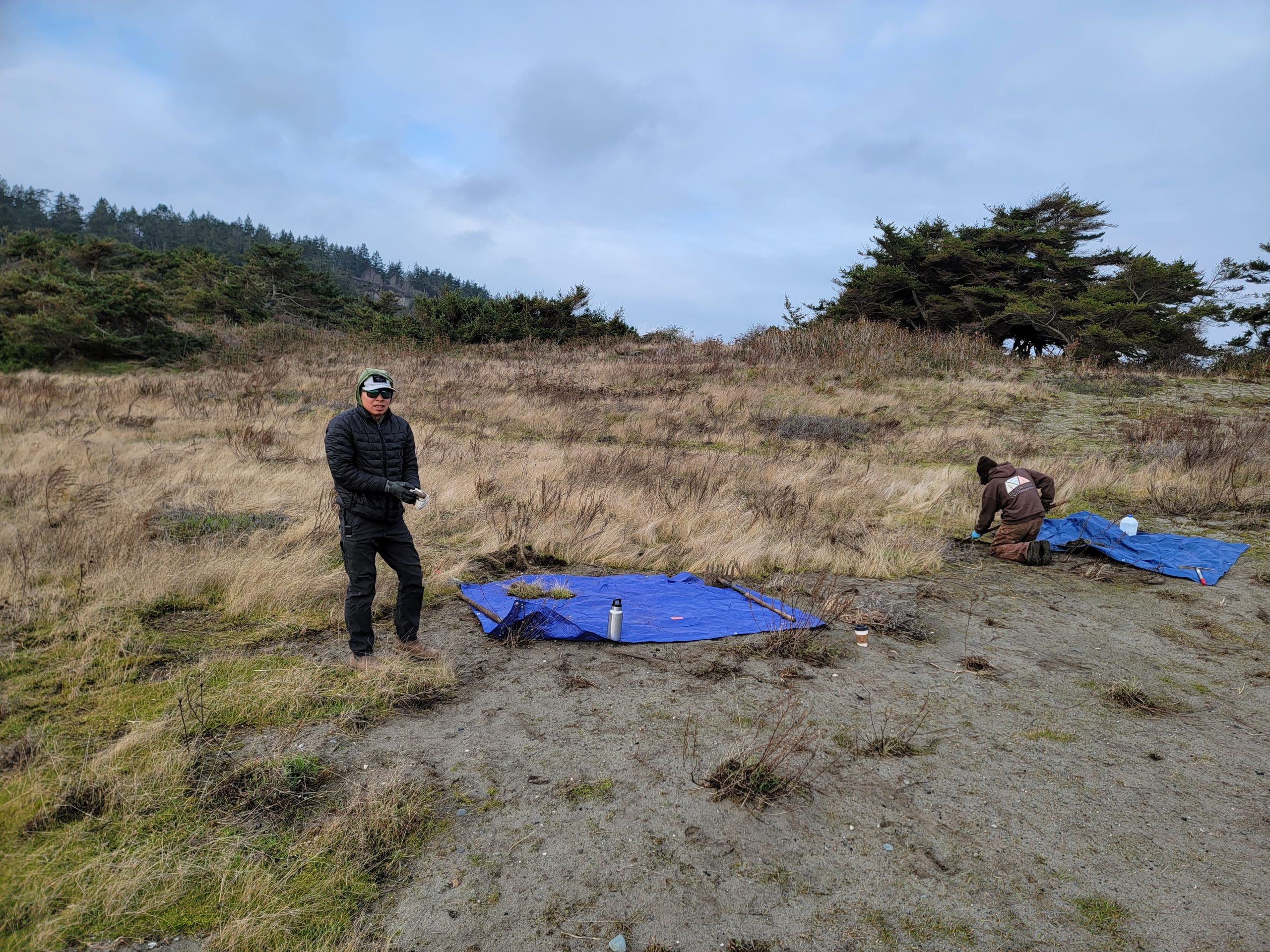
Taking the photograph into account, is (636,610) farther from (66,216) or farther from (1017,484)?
(66,216)

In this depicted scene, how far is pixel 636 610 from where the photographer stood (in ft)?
17.9

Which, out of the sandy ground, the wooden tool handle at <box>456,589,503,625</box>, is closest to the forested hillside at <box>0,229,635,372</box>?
the wooden tool handle at <box>456,589,503,625</box>

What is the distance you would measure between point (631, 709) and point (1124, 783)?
8.40 feet

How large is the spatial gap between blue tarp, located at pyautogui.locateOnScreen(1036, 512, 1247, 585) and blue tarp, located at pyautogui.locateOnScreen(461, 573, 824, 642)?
4470 mm

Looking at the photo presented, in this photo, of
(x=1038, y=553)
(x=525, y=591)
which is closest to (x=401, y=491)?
(x=525, y=591)

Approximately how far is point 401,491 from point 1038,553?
23.2ft

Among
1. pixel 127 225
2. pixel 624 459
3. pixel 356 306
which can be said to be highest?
pixel 127 225

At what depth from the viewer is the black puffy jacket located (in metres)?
3.94

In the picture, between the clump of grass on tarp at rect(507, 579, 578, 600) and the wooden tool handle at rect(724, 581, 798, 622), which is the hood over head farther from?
the clump of grass on tarp at rect(507, 579, 578, 600)

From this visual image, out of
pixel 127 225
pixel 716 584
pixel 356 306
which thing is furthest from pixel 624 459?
pixel 127 225

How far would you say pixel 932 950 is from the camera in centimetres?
217

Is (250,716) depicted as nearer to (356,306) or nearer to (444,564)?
Result: (444,564)

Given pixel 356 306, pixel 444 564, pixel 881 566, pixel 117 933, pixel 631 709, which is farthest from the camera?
pixel 356 306

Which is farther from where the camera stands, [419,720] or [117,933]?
[419,720]
